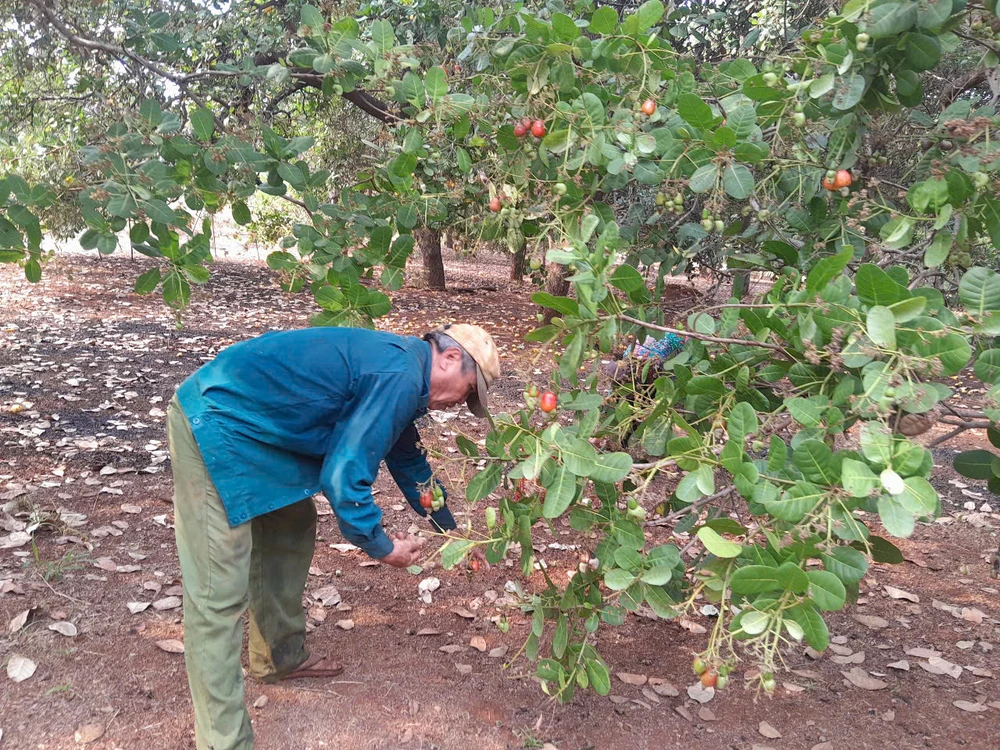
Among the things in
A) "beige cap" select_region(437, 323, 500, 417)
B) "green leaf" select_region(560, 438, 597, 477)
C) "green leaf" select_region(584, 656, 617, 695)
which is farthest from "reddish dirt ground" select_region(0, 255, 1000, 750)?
"green leaf" select_region(584, 656, 617, 695)

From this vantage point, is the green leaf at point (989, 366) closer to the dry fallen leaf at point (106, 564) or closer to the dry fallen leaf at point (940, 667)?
the dry fallen leaf at point (940, 667)

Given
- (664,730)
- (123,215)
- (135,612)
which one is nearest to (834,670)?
(664,730)

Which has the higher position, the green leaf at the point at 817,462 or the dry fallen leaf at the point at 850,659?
the green leaf at the point at 817,462

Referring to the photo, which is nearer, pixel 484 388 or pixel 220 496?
pixel 220 496

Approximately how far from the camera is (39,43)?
21.1 ft

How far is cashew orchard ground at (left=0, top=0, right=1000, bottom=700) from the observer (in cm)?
182

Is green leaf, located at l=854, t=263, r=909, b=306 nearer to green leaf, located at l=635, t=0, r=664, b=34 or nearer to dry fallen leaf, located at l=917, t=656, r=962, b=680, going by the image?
green leaf, located at l=635, t=0, r=664, b=34

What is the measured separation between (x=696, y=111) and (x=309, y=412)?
61.1 inches

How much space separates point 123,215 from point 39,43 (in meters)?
4.81

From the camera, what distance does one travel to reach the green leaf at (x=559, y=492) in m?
2.09

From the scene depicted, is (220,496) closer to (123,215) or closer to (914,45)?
(123,215)

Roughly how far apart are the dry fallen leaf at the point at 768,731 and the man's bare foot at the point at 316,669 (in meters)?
1.78

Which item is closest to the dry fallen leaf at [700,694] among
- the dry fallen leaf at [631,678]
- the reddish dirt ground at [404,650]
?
the reddish dirt ground at [404,650]

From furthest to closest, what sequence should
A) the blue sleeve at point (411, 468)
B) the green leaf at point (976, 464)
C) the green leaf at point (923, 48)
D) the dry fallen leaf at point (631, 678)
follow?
the dry fallen leaf at point (631, 678), the blue sleeve at point (411, 468), the green leaf at point (976, 464), the green leaf at point (923, 48)
